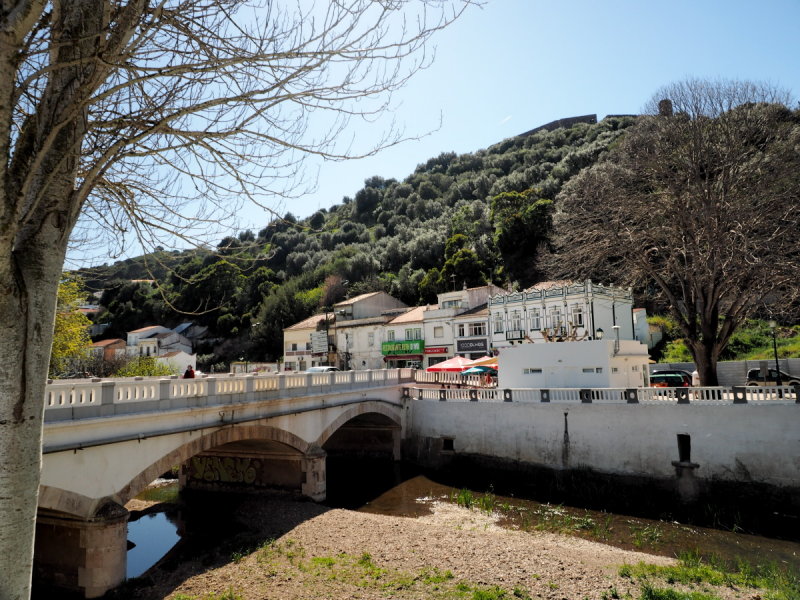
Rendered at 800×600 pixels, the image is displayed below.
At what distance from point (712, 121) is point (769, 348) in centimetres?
1992

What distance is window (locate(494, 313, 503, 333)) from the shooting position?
3725cm

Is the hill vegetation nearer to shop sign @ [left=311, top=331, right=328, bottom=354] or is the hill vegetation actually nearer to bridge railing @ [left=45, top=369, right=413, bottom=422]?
shop sign @ [left=311, top=331, right=328, bottom=354]

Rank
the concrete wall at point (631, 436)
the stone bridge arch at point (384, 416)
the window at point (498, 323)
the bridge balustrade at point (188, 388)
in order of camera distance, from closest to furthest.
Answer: the bridge balustrade at point (188, 388), the concrete wall at point (631, 436), the stone bridge arch at point (384, 416), the window at point (498, 323)

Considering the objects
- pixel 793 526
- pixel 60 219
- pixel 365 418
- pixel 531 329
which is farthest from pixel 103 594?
pixel 531 329

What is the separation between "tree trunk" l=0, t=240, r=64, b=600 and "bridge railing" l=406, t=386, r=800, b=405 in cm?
1986

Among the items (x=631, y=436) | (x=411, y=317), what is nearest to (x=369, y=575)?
(x=631, y=436)

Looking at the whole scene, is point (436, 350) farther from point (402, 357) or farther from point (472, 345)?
point (402, 357)

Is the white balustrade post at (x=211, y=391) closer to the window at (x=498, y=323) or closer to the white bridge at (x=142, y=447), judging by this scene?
the white bridge at (x=142, y=447)

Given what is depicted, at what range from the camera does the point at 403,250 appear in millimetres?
65625

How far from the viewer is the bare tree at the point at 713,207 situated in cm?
1902

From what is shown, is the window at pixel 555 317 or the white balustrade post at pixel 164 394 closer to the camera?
the white balustrade post at pixel 164 394

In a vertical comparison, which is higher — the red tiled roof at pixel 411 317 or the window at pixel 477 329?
the red tiled roof at pixel 411 317

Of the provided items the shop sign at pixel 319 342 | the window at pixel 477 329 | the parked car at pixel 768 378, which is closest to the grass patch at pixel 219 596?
the parked car at pixel 768 378

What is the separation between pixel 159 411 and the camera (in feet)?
40.6
